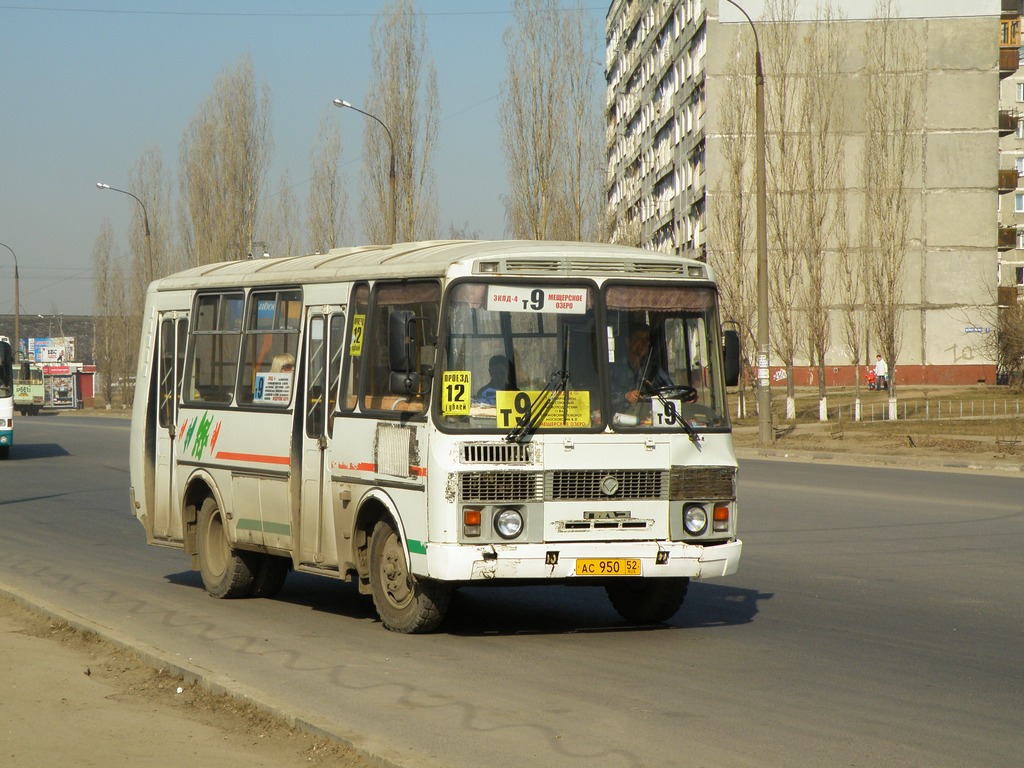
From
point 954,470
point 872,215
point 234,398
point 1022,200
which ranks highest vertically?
point 1022,200

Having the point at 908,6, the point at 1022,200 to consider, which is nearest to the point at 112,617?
the point at 908,6

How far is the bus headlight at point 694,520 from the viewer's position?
9.59m

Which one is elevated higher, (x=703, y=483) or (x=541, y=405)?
(x=541, y=405)

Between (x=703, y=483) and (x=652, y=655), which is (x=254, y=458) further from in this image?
(x=652, y=655)

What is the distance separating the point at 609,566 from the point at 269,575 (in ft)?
12.6

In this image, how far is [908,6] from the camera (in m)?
63.1

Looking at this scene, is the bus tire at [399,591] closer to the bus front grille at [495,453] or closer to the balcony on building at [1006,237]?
the bus front grille at [495,453]

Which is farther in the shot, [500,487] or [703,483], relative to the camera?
[703,483]

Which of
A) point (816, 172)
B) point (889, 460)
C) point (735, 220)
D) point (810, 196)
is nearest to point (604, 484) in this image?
point (889, 460)

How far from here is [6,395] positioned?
34844 mm

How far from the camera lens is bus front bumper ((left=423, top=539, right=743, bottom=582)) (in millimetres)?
9125

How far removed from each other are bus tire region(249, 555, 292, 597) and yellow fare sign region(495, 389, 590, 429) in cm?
342

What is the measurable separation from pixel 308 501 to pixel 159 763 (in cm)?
459

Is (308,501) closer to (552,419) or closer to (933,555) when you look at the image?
(552,419)
